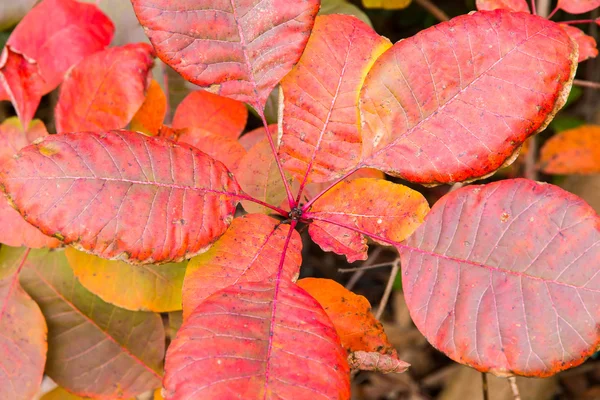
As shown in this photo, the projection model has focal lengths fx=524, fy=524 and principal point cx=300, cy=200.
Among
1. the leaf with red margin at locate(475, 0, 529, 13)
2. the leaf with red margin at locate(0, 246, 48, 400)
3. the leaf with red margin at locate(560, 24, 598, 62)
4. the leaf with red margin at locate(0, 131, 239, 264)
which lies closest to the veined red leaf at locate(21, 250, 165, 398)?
the leaf with red margin at locate(0, 246, 48, 400)

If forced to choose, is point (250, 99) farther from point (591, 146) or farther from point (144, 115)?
point (591, 146)

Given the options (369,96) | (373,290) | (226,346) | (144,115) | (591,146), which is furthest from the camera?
(373,290)

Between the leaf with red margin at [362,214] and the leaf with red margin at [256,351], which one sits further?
the leaf with red margin at [362,214]

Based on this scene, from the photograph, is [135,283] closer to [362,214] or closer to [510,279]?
[362,214]

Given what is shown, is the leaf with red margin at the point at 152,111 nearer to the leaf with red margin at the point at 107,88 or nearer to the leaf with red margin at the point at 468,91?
the leaf with red margin at the point at 107,88

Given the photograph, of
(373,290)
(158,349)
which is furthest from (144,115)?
(373,290)

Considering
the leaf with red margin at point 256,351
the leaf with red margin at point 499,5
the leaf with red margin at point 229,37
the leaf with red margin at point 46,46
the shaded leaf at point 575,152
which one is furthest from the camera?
the shaded leaf at point 575,152

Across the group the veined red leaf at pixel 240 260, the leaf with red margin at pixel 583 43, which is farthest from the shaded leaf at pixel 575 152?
the veined red leaf at pixel 240 260
